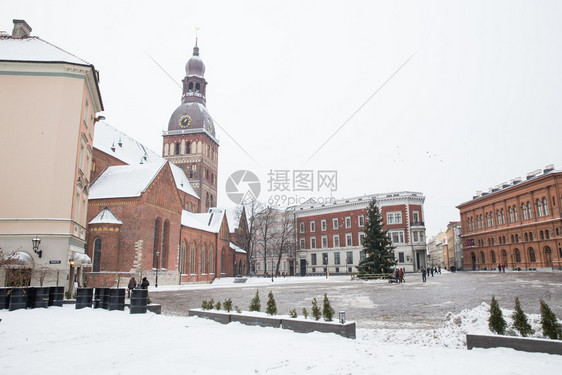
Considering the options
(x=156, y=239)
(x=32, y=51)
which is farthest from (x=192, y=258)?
(x=32, y=51)

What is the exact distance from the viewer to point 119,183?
1427 inches

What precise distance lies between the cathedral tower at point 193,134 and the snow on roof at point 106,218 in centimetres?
2811

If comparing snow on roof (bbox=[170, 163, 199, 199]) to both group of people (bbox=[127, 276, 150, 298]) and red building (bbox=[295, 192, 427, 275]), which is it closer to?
red building (bbox=[295, 192, 427, 275])

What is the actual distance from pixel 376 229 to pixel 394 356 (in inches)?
1241

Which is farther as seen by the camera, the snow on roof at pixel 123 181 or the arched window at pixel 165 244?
the arched window at pixel 165 244

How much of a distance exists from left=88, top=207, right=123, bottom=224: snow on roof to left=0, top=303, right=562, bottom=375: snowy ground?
2408 centimetres

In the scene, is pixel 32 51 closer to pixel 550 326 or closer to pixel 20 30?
pixel 20 30

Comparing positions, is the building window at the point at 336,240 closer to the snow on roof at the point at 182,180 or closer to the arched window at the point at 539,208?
the snow on roof at the point at 182,180

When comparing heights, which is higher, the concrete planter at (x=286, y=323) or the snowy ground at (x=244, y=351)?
the concrete planter at (x=286, y=323)

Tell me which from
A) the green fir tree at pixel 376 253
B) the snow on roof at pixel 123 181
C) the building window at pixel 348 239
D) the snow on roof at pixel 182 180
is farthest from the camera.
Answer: the building window at pixel 348 239

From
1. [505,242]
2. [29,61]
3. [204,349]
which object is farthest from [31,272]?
[505,242]

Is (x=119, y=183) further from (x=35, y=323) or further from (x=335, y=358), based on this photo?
(x=335, y=358)

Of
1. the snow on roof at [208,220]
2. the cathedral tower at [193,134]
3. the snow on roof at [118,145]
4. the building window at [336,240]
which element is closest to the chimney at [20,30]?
the snow on roof at [118,145]

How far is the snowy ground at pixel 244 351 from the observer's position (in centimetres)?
614
